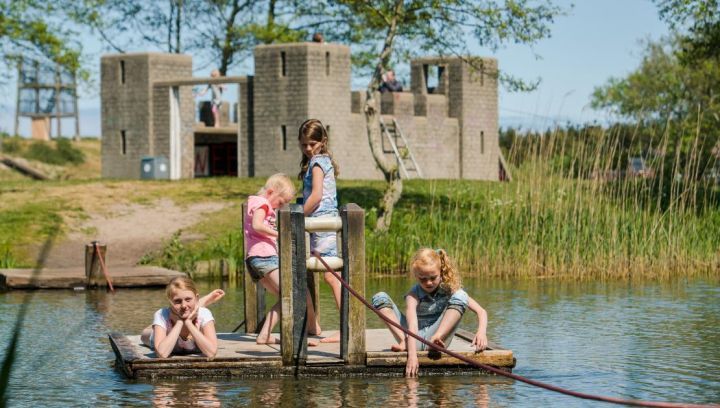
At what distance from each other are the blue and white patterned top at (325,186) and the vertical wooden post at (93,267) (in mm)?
9104

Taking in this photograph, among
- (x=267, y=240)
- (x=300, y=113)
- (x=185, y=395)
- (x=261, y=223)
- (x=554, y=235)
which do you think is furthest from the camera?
(x=300, y=113)

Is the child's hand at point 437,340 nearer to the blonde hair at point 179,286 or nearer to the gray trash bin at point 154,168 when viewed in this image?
the blonde hair at point 179,286

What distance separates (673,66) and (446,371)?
64539 mm

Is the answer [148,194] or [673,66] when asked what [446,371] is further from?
[673,66]

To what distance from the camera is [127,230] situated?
91.4 ft

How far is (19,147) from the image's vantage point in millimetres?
69125

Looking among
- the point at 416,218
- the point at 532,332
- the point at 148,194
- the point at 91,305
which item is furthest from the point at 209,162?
the point at 532,332

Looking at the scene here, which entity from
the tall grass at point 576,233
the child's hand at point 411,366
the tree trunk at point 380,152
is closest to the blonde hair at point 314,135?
the child's hand at point 411,366

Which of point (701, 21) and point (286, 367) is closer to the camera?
point (286, 367)

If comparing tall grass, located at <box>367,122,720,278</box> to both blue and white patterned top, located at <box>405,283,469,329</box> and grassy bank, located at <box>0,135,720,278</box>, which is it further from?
blue and white patterned top, located at <box>405,283,469,329</box>

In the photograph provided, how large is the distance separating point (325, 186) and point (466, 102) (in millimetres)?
34323

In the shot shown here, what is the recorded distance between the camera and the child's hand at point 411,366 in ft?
35.6

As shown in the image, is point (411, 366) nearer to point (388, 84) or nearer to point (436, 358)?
point (436, 358)

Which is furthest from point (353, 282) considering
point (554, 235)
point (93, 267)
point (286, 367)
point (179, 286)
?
point (554, 235)
